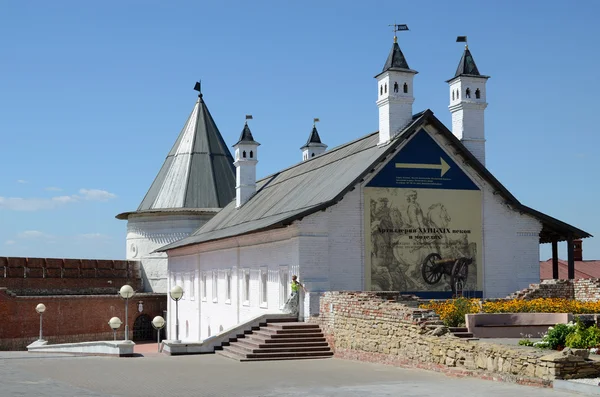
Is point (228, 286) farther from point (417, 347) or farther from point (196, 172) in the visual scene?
point (196, 172)

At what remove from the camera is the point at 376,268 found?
92.7 ft

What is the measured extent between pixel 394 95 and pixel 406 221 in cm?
436

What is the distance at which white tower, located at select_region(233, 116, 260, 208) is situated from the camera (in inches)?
1635

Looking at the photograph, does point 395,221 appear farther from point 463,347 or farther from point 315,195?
point 463,347

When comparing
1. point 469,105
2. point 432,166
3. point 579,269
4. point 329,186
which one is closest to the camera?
point 432,166

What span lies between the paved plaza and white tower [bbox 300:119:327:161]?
26100mm

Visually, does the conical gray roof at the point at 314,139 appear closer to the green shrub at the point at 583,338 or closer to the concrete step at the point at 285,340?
the concrete step at the point at 285,340

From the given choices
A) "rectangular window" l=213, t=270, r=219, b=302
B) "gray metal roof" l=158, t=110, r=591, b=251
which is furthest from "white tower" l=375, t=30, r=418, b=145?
"rectangular window" l=213, t=270, r=219, b=302

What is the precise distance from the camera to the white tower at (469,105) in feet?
100

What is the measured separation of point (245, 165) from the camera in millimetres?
41469

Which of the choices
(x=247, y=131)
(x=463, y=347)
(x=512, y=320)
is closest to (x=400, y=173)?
(x=512, y=320)

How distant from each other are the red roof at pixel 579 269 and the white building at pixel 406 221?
67.6 ft

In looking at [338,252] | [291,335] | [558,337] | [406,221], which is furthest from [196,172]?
[558,337]

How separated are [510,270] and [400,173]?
5.33 metres
